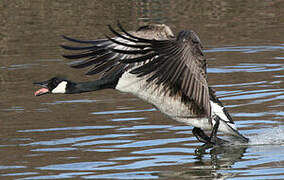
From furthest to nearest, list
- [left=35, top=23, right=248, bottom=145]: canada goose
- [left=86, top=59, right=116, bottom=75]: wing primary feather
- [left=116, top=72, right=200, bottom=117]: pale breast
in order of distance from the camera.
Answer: [left=86, top=59, right=116, bottom=75]: wing primary feather, [left=116, top=72, right=200, bottom=117]: pale breast, [left=35, top=23, right=248, bottom=145]: canada goose

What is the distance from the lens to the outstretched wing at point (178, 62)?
788cm

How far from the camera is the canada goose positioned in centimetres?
794

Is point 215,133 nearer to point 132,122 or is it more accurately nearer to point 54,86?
point 132,122

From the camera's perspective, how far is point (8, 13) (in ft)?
87.5

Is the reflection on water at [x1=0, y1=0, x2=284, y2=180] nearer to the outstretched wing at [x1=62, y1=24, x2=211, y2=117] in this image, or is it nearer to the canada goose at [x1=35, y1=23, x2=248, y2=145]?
the canada goose at [x1=35, y1=23, x2=248, y2=145]

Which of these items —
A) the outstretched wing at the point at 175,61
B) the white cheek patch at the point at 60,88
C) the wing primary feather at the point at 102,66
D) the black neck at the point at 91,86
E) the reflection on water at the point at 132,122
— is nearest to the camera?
the outstretched wing at the point at 175,61

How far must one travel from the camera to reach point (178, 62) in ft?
26.3

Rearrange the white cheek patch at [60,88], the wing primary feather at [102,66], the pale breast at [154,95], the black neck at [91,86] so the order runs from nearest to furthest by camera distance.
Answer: the pale breast at [154,95] < the black neck at [91,86] < the white cheek patch at [60,88] < the wing primary feather at [102,66]

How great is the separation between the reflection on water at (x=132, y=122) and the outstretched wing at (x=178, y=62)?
3.78 ft

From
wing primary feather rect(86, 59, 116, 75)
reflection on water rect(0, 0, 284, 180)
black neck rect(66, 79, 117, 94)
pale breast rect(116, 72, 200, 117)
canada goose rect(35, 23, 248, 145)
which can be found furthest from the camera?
wing primary feather rect(86, 59, 116, 75)

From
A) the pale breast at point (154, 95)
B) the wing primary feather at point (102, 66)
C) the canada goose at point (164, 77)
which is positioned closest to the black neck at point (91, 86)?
the canada goose at point (164, 77)

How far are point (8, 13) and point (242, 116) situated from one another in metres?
17.8

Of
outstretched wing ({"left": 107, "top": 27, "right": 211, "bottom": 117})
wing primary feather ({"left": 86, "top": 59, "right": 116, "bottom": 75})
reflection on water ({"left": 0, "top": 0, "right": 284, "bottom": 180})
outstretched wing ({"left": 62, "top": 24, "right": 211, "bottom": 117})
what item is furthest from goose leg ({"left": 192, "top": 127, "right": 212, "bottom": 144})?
wing primary feather ({"left": 86, "top": 59, "right": 116, "bottom": 75})

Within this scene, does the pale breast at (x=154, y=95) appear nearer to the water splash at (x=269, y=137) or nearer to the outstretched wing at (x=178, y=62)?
the outstretched wing at (x=178, y=62)
